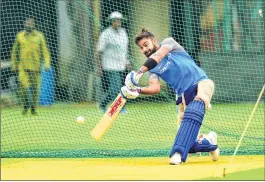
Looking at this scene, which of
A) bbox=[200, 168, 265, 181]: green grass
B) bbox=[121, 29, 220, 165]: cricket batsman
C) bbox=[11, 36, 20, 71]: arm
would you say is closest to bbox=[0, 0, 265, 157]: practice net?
bbox=[11, 36, 20, 71]: arm

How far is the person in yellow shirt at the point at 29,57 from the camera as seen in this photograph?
15586 millimetres

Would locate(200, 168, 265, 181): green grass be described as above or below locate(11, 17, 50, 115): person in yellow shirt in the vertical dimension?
below

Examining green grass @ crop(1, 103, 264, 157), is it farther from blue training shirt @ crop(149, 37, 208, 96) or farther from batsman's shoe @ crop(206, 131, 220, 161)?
blue training shirt @ crop(149, 37, 208, 96)

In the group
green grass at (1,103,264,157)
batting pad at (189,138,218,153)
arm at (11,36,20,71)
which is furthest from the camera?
arm at (11,36,20,71)

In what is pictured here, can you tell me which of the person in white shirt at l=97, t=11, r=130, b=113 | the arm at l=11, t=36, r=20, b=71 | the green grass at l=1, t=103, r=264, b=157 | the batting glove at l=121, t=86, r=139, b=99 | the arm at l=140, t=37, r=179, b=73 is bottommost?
the batting glove at l=121, t=86, r=139, b=99

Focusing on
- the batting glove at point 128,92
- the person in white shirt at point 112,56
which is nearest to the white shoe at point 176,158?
the batting glove at point 128,92

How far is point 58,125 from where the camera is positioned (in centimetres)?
1430

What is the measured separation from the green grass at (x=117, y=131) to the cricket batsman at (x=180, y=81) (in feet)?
3.52

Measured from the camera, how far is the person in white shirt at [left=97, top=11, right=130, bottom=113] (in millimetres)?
14555

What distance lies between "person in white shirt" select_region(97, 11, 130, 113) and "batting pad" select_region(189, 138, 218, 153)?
467 cm

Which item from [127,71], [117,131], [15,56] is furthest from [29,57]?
[117,131]

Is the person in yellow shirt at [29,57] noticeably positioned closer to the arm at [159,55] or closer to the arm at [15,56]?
the arm at [15,56]

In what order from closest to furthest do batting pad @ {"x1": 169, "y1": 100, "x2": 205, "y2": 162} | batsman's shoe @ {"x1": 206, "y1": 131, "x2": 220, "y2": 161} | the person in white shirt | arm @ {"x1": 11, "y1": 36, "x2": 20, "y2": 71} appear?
batting pad @ {"x1": 169, "y1": 100, "x2": 205, "y2": 162}, batsman's shoe @ {"x1": 206, "y1": 131, "x2": 220, "y2": 161}, the person in white shirt, arm @ {"x1": 11, "y1": 36, "x2": 20, "y2": 71}

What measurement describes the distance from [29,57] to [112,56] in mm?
1718
